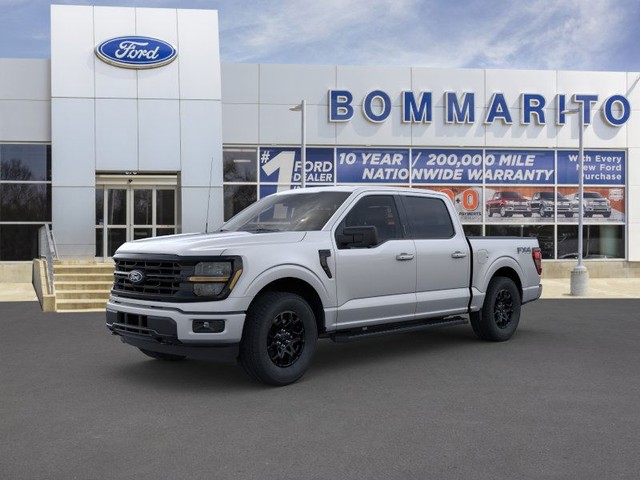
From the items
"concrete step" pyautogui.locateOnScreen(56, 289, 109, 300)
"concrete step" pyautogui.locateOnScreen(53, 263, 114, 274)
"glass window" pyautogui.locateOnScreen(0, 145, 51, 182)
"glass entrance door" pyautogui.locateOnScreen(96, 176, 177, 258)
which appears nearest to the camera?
"concrete step" pyautogui.locateOnScreen(56, 289, 109, 300)

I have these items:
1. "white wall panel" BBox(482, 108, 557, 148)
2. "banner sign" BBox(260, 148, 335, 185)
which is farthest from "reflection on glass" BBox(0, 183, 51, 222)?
"white wall panel" BBox(482, 108, 557, 148)

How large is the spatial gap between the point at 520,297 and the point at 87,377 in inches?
240

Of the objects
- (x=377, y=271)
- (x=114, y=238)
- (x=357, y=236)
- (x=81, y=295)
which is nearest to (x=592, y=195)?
(x=114, y=238)

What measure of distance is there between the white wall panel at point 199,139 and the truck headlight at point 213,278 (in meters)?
14.4

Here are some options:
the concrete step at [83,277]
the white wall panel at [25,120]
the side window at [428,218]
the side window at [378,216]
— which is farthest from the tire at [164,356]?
the white wall panel at [25,120]

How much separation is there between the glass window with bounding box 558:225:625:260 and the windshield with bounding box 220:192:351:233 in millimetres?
17131

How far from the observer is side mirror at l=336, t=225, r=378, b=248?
285 inches

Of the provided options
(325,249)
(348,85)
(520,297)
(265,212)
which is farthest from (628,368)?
(348,85)

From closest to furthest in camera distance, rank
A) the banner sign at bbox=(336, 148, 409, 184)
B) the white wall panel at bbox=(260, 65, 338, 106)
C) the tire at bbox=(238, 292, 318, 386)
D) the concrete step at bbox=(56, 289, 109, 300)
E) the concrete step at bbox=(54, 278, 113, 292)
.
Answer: the tire at bbox=(238, 292, 318, 386) → the concrete step at bbox=(56, 289, 109, 300) → the concrete step at bbox=(54, 278, 113, 292) → the white wall panel at bbox=(260, 65, 338, 106) → the banner sign at bbox=(336, 148, 409, 184)

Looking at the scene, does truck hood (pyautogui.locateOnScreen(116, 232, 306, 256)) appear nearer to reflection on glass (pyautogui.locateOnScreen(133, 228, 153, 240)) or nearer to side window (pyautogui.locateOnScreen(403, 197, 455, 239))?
side window (pyautogui.locateOnScreen(403, 197, 455, 239))

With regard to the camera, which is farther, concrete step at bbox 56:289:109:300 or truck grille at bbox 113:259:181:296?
concrete step at bbox 56:289:109:300

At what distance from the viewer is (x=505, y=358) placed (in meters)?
8.48

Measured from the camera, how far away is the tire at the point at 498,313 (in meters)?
9.52

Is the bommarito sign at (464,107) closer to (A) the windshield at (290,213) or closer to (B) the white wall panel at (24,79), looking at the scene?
(B) the white wall panel at (24,79)
